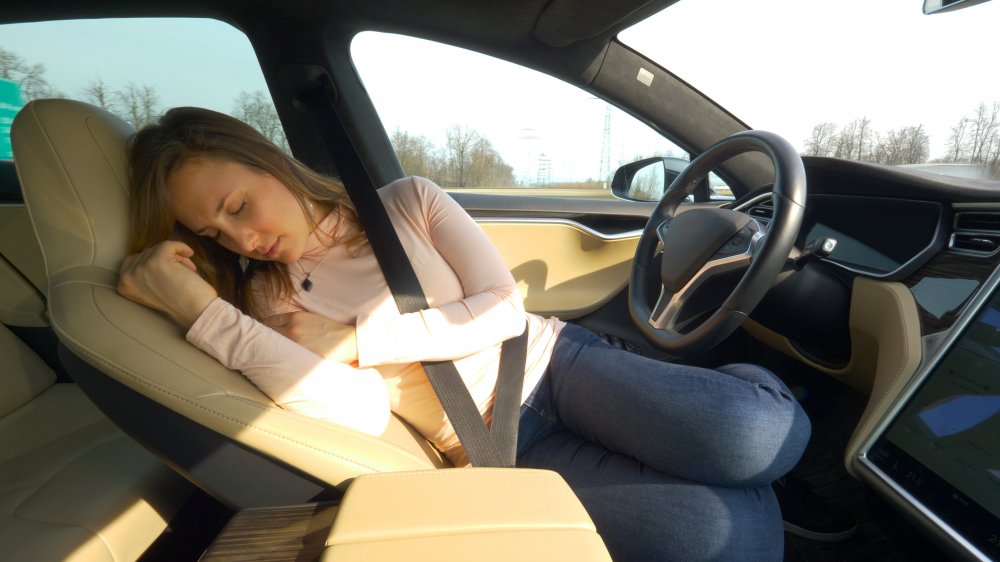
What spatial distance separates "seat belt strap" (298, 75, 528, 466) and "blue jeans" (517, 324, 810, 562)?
0.46 ft

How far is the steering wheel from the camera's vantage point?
3.43ft

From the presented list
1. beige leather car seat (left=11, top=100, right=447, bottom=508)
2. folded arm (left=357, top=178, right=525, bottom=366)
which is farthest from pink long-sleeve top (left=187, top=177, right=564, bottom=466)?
beige leather car seat (left=11, top=100, right=447, bottom=508)

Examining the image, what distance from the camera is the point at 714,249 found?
125 centimetres

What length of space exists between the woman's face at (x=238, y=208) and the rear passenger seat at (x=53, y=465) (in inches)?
22.5

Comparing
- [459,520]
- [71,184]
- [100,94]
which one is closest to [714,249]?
[459,520]

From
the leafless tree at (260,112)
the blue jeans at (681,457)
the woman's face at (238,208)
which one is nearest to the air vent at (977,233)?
the blue jeans at (681,457)

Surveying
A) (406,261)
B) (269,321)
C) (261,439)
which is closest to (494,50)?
(406,261)

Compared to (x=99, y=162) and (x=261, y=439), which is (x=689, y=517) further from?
(x=99, y=162)

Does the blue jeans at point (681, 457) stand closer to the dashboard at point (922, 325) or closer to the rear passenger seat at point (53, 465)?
the dashboard at point (922, 325)

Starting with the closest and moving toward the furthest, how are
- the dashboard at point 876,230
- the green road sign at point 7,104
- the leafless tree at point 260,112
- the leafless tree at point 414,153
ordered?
the dashboard at point 876,230 < the green road sign at point 7,104 < the leafless tree at point 260,112 < the leafless tree at point 414,153

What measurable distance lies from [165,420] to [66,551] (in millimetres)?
389

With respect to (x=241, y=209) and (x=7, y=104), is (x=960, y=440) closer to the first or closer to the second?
(x=241, y=209)

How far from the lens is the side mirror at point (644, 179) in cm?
219

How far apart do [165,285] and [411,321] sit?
437mm
